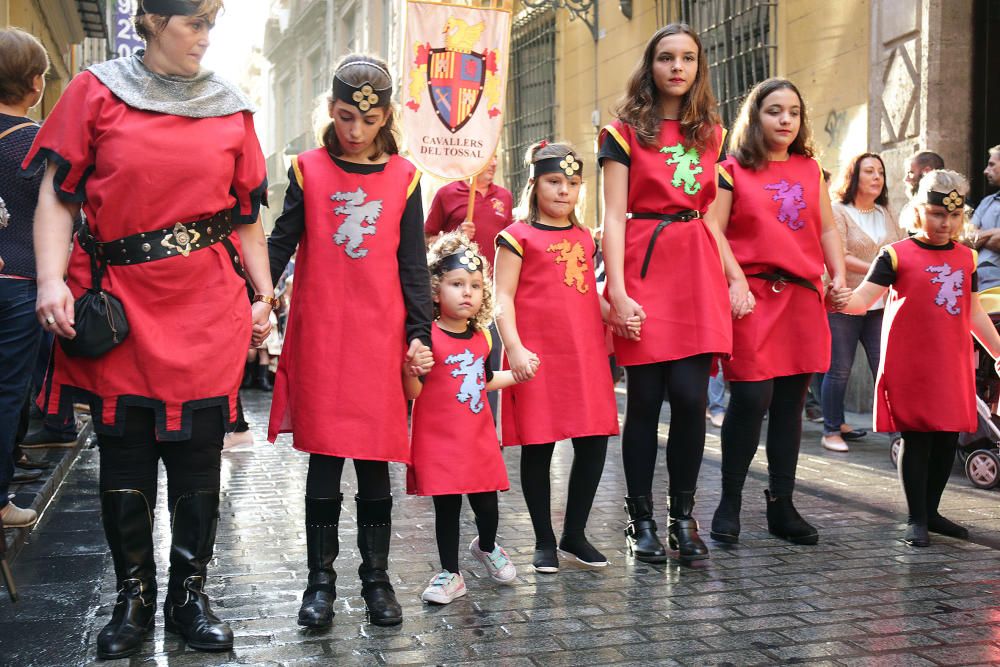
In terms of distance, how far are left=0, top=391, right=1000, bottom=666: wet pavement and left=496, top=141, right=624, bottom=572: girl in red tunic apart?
0.31 m

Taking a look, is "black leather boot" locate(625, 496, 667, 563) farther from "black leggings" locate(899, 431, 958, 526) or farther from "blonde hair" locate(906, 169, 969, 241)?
"blonde hair" locate(906, 169, 969, 241)

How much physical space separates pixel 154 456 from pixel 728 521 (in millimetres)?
2485

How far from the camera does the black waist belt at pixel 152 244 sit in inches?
136

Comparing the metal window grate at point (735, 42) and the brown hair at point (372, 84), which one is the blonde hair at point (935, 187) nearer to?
the brown hair at point (372, 84)

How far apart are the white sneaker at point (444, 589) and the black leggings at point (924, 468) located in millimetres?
2082

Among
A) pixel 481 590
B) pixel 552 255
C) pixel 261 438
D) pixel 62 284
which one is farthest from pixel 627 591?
pixel 261 438

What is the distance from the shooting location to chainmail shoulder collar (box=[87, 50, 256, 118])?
3.42 metres

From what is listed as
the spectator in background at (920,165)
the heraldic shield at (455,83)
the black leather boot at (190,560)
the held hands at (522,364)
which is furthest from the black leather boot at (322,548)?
the spectator in background at (920,165)

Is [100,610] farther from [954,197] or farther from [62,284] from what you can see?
[954,197]

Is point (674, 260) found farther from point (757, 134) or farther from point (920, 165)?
point (920, 165)

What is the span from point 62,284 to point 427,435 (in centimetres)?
141

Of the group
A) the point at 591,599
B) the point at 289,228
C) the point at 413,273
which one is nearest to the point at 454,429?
the point at 413,273

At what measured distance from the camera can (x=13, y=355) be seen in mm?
4926

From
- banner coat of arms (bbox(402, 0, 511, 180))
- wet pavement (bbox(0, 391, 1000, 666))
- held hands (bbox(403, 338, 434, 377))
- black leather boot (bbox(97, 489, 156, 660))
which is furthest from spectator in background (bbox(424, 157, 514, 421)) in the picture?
black leather boot (bbox(97, 489, 156, 660))
